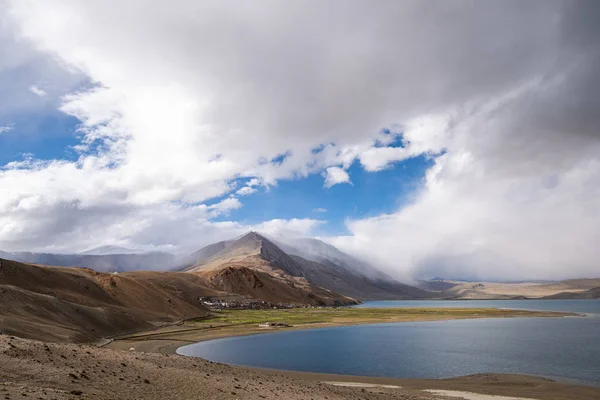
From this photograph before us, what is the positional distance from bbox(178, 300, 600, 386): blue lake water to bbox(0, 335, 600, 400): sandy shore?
25.7 ft

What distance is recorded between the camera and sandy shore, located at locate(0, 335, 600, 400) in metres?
25.0

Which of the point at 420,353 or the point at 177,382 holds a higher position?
the point at 177,382

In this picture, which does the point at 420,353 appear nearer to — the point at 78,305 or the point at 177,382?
the point at 177,382

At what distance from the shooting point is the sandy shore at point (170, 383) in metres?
25.0

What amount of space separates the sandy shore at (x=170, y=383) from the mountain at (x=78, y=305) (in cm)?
2724

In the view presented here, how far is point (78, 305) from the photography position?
90375 mm

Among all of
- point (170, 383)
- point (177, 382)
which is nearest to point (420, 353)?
point (177, 382)

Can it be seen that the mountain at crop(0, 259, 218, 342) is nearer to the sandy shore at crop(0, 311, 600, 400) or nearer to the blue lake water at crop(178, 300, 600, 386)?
the blue lake water at crop(178, 300, 600, 386)

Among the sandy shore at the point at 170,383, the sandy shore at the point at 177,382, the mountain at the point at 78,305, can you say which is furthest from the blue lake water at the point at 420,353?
the mountain at the point at 78,305

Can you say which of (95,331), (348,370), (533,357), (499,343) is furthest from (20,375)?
(499,343)

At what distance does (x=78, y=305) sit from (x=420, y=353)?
2848 inches

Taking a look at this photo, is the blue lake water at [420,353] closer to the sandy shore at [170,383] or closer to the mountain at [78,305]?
the sandy shore at [170,383]

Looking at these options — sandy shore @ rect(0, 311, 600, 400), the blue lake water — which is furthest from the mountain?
sandy shore @ rect(0, 311, 600, 400)

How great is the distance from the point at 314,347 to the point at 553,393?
47.8 meters
